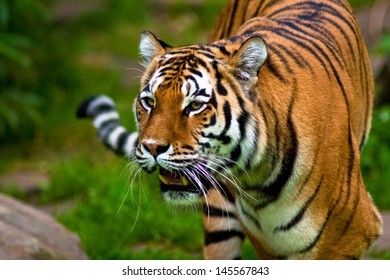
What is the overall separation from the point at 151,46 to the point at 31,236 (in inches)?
49.5

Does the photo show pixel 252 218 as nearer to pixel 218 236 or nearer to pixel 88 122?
pixel 218 236

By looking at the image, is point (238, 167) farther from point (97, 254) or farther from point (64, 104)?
point (64, 104)

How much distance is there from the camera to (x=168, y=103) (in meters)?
3.05

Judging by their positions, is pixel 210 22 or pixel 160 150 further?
pixel 210 22

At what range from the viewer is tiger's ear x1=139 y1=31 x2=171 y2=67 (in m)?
3.37

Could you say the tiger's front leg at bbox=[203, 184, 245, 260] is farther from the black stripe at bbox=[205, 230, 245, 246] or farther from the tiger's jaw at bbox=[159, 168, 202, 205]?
the tiger's jaw at bbox=[159, 168, 202, 205]

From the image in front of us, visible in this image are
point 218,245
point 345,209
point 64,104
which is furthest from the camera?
point 64,104

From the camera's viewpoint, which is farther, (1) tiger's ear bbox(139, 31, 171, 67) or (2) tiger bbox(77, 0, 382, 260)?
(1) tiger's ear bbox(139, 31, 171, 67)

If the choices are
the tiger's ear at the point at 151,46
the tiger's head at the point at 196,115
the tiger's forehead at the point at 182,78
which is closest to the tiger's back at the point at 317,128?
the tiger's head at the point at 196,115

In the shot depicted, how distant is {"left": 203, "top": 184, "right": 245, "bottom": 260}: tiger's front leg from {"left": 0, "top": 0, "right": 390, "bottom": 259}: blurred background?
0.46m

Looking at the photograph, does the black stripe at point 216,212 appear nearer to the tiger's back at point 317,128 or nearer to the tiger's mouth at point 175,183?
the tiger's back at point 317,128

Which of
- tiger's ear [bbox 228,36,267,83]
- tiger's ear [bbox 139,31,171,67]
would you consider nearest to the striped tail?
tiger's ear [bbox 139,31,171,67]

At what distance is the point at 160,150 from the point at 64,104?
4.57 meters

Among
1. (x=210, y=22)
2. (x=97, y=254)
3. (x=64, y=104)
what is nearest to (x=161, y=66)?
(x=97, y=254)
